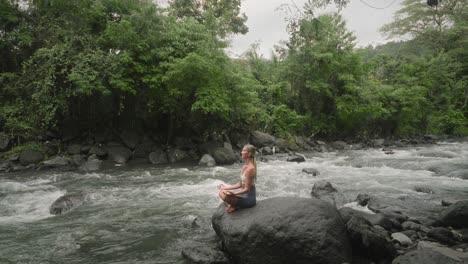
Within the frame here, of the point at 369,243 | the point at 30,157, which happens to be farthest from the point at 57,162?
the point at 369,243

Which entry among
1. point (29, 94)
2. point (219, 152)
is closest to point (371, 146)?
point (219, 152)

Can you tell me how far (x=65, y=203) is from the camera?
8086 mm

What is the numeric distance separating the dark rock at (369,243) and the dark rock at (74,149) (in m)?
13.9

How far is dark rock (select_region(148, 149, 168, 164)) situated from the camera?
51.5ft

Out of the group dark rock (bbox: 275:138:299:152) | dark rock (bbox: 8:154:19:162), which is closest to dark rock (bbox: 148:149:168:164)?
dark rock (bbox: 8:154:19:162)

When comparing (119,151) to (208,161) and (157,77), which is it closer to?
(157,77)

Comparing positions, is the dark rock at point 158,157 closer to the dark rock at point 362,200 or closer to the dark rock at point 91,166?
the dark rock at point 91,166

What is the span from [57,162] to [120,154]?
2.67m

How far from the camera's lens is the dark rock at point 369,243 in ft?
15.8

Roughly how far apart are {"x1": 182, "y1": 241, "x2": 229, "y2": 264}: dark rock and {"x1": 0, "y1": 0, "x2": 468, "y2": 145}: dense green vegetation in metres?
4.67

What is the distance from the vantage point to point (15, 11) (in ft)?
51.5

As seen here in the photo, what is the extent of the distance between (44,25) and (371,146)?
21113 millimetres

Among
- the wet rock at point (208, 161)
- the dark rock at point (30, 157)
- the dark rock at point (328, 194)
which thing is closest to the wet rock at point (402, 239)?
the dark rock at point (328, 194)

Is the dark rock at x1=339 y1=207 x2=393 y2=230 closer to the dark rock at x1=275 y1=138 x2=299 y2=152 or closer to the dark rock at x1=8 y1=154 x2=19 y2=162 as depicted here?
the dark rock at x1=275 y1=138 x2=299 y2=152
